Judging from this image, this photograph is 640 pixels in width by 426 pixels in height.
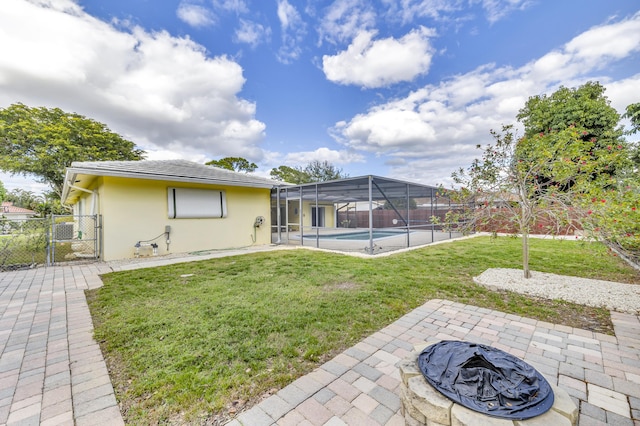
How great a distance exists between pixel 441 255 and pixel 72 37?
1290cm

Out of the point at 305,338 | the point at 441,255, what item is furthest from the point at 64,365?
the point at 441,255

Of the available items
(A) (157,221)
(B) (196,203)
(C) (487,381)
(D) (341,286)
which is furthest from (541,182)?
(A) (157,221)

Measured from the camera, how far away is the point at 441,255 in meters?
7.84

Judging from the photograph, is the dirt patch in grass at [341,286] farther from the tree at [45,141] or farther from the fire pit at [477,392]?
the tree at [45,141]

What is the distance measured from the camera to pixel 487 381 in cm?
147

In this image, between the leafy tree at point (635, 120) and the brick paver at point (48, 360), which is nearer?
the brick paver at point (48, 360)

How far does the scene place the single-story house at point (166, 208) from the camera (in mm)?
7711

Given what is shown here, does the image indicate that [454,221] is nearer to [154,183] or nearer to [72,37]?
[154,183]

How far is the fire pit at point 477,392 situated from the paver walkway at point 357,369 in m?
0.36

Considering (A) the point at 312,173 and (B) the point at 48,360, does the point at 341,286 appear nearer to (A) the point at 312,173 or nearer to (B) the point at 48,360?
(B) the point at 48,360

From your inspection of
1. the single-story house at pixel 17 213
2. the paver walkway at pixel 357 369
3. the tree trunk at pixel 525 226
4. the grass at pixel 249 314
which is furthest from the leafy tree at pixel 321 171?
the paver walkway at pixel 357 369

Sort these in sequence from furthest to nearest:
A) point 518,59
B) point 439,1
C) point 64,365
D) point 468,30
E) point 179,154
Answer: point 179,154, point 518,59, point 468,30, point 439,1, point 64,365

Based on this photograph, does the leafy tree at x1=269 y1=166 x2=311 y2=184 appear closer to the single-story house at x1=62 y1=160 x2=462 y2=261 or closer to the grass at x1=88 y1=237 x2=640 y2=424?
the single-story house at x1=62 y1=160 x2=462 y2=261

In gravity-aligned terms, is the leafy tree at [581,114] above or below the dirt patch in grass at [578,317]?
above
